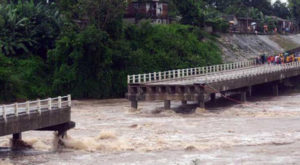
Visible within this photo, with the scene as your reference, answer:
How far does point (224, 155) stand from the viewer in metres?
30.9

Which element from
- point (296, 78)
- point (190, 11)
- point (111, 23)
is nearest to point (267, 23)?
point (190, 11)

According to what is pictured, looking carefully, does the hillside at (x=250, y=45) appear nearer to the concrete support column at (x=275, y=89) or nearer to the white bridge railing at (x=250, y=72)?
the white bridge railing at (x=250, y=72)

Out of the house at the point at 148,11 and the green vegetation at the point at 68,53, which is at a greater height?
the house at the point at 148,11

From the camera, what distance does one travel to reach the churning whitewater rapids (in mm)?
30109

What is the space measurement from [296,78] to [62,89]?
2828 centimetres

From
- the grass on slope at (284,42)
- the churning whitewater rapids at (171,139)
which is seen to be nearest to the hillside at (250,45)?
the grass on slope at (284,42)

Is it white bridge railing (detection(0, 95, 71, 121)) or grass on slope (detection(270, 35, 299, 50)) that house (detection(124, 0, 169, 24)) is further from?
white bridge railing (detection(0, 95, 71, 121))

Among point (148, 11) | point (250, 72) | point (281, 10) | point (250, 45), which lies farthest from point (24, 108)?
point (281, 10)

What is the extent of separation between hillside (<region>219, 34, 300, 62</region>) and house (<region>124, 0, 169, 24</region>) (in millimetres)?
8620

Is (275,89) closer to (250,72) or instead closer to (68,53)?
(250,72)

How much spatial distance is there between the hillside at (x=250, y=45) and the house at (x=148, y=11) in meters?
8.62

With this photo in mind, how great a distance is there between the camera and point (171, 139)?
3553 cm

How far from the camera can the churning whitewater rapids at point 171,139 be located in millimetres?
30109

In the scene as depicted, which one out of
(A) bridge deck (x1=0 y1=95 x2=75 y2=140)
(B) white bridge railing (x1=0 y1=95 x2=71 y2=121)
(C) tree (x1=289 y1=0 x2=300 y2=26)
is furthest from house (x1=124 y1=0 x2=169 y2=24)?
(C) tree (x1=289 y1=0 x2=300 y2=26)
